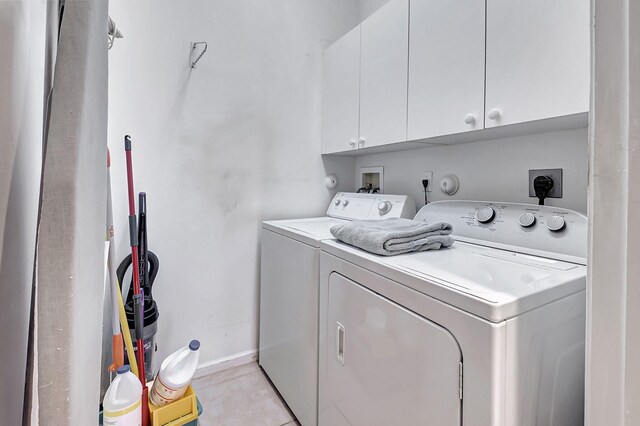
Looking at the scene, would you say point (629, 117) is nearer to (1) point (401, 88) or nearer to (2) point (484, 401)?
(2) point (484, 401)

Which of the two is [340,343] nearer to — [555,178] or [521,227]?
[521,227]

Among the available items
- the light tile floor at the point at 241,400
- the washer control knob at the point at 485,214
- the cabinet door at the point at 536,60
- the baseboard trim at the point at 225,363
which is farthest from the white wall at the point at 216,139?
the cabinet door at the point at 536,60

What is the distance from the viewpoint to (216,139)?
1835 millimetres

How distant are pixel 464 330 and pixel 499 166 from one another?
1034mm

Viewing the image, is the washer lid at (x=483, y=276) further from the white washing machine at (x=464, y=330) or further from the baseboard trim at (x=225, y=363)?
the baseboard trim at (x=225, y=363)

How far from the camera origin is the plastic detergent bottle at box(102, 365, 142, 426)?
1057mm

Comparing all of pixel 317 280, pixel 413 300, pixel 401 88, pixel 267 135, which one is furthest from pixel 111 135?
pixel 413 300

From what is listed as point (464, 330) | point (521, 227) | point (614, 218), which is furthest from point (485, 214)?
point (614, 218)

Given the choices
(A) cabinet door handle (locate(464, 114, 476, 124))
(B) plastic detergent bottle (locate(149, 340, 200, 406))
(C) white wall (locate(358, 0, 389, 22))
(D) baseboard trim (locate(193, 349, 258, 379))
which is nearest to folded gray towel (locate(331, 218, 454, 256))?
(A) cabinet door handle (locate(464, 114, 476, 124))

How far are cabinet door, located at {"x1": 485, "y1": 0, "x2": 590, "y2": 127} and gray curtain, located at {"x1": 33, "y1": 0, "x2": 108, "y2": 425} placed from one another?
125cm

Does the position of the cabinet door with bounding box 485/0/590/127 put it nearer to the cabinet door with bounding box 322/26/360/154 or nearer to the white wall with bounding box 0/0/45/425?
the cabinet door with bounding box 322/26/360/154

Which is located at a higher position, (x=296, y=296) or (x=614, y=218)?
(x=614, y=218)

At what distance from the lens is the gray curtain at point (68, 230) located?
19.6 inches

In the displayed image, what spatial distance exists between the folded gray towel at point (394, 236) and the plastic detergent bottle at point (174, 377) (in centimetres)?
80
